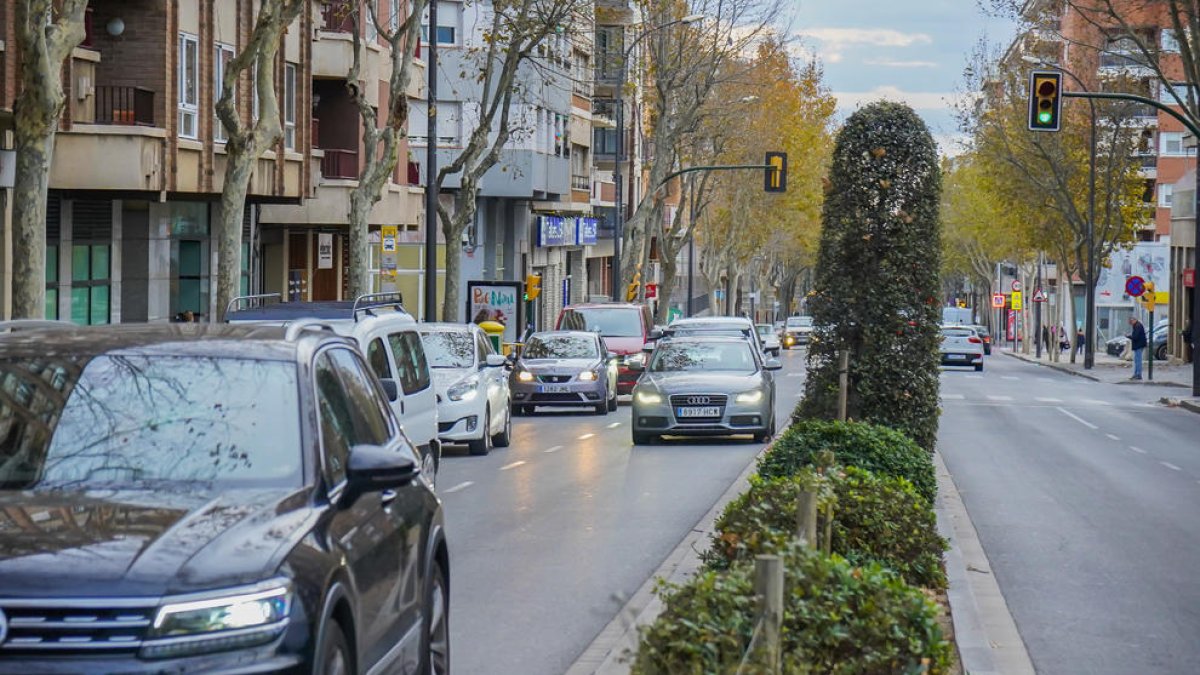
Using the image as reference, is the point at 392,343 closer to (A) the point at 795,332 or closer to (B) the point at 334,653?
(B) the point at 334,653

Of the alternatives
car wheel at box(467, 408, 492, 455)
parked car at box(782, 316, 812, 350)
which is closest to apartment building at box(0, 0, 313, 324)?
car wheel at box(467, 408, 492, 455)

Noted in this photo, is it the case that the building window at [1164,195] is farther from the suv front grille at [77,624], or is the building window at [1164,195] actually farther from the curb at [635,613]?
the suv front grille at [77,624]

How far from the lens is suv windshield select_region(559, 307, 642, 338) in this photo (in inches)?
1607

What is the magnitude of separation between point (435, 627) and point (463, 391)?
16175 millimetres

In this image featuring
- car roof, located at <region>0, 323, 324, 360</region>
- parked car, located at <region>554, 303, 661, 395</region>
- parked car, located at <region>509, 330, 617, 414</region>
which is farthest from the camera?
parked car, located at <region>554, 303, 661, 395</region>

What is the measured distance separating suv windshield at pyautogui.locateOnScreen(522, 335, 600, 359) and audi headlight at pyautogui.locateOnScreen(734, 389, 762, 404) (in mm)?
9213

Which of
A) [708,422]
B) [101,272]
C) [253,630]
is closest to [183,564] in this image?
[253,630]

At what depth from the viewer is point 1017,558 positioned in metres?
14.2

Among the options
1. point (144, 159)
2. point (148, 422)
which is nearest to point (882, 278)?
point (148, 422)

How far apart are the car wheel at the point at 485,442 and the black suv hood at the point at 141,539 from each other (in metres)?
18.7

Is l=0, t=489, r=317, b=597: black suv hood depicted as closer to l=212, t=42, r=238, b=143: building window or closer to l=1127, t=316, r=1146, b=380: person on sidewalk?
l=212, t=42, r=238, b=143: building window

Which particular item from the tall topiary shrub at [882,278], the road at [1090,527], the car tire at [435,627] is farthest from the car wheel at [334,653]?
the tall topiary shrub at [882,278]

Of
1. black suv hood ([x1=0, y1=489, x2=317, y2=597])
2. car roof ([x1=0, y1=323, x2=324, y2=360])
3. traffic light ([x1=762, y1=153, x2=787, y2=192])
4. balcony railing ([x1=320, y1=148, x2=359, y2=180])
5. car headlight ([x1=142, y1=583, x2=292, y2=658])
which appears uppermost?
traffic light ([x1=762, y1=153, x2=787, y2=192])

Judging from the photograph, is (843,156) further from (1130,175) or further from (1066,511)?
(1130,175)
